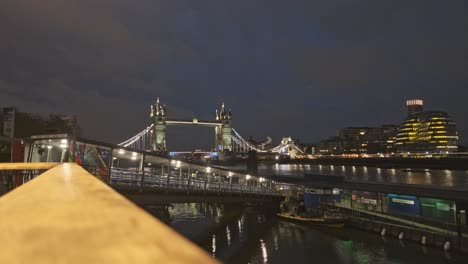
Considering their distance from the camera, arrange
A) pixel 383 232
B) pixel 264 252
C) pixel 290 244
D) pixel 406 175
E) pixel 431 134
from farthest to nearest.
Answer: pixel 431 134 → pixel 406 175 → pixel 383 232 → pixel 290 244 → pixel 264 252

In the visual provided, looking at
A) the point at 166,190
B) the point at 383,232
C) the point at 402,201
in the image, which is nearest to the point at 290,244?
the point at 383,232

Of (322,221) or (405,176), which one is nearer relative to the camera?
(322,221)

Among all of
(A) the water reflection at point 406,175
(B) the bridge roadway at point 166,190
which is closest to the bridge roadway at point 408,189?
(B) the bridge roadway at point 166,190

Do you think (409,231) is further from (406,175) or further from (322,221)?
(406,175)

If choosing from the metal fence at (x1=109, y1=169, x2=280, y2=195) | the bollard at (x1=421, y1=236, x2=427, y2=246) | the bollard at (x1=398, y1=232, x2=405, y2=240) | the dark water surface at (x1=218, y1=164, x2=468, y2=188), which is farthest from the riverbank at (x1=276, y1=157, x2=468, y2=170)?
the metal fence at (x1=109, y1=169, x2=280, y2=195)

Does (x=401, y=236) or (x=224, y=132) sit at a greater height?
(x=224, y=132)

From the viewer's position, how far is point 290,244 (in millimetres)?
23672

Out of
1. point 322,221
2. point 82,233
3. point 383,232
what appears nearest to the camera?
point 82,233

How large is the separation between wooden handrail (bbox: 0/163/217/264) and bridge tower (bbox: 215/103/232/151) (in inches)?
5142

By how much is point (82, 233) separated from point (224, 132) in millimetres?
136290

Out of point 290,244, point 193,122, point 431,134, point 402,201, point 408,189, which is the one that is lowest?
point 290,244

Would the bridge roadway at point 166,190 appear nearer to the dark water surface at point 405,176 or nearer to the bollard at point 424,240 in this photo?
the bollard at point 424,240

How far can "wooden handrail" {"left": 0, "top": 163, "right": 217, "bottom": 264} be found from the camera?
26.3 inches

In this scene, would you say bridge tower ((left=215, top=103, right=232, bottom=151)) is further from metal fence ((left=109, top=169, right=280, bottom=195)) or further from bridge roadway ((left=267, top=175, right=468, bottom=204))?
metal fence ((left=109, top=169, right=280, bottom=195))
